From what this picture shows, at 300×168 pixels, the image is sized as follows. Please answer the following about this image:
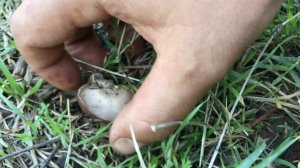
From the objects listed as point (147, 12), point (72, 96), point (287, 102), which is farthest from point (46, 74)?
point (287, 102)

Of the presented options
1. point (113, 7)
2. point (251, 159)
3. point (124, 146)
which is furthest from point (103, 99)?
point (251, 159)

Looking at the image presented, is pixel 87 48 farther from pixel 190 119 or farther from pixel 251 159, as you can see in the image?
pixel 251 159

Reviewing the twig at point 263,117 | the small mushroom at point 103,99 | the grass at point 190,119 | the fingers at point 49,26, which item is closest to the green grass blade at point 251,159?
the grass at point 190,119

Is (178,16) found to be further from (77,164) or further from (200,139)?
(77,164)

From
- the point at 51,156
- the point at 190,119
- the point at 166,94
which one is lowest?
the point at 51,156

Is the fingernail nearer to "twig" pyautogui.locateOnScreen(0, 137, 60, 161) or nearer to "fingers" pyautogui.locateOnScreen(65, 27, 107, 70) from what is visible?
"twig" pyautogui.locateOnScreen(0, 137, 60, 161)

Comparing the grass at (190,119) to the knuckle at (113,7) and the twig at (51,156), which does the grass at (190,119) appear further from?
the knuckle at (113,7)

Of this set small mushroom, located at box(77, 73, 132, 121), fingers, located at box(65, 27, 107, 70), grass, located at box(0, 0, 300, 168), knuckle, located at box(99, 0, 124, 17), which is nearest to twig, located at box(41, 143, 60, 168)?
grass, located at box(0, 0, 300, 168)
